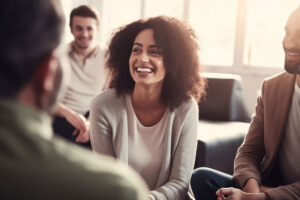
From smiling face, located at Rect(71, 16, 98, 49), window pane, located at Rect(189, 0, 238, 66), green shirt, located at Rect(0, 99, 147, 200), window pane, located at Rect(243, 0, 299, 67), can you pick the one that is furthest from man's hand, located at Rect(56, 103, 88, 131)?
window pane, located at Rect(243, 0, 299, 67)

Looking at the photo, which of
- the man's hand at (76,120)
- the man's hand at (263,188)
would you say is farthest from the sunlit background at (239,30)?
the man's hand at (263,188)

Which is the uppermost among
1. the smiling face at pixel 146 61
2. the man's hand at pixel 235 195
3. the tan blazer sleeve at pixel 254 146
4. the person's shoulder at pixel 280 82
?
the smiling face at pixel 146 61

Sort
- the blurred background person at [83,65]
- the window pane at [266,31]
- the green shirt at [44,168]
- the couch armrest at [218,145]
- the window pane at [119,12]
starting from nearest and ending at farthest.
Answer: the green shirt at [44,168] < the couch armrest at [218,145] < the blurred background person at [83,65] < the window pane at [266,31] < the window pane at [119,12]

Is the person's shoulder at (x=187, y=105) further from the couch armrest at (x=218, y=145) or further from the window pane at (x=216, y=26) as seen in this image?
the window pane at (x=216, y=26)

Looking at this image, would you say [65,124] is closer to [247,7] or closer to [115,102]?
[115,102]

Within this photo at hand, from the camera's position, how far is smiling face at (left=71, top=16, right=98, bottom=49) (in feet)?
10.5

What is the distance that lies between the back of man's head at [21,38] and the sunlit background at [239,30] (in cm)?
414

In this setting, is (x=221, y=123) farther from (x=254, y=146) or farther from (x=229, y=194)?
(x=229, y=194)

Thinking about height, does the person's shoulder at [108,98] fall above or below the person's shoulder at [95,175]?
below

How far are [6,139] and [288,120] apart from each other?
1460 millimetres

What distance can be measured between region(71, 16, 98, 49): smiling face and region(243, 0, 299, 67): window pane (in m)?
2.31

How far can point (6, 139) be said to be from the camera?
0.48m

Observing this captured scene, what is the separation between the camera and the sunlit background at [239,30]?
4.82 meters

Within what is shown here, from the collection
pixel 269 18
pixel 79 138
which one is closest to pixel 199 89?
pixel 79 138
